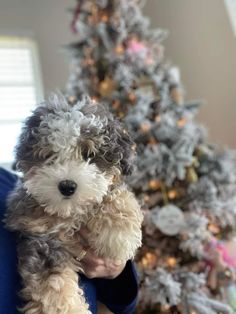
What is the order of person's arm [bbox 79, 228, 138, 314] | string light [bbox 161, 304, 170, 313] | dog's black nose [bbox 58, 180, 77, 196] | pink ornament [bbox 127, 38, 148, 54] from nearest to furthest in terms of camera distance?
dog's black nose [bbox 58, 180, 77, 196], person's arm [bbox 79, 228, 138, 314], string light [bbox 161, 304, 170, 313], pink ornament [bbox 127, 38, 148, 54]

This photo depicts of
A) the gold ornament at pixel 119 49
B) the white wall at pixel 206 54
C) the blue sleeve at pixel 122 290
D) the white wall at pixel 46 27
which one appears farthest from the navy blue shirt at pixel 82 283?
the white wall at pixel 46 27

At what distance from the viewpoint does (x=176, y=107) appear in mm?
2176

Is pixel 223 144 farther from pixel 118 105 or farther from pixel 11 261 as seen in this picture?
pixel 11 261

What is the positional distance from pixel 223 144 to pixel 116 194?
2163 mm

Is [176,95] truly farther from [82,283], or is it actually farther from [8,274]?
[8,274]

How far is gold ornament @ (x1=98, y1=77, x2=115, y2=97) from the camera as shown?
87.1 inches

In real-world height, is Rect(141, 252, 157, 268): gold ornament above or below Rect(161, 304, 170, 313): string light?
above

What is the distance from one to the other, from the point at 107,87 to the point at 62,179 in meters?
1.50

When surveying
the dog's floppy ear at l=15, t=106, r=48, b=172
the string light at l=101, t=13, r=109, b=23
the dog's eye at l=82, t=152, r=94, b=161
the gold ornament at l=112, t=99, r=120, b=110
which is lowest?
the dog's eye at l=82, t=152, r=94, b=161

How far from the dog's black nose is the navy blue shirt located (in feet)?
0.59

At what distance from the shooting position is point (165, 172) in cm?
197

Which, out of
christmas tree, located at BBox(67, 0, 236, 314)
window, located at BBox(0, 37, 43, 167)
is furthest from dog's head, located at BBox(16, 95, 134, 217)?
window, located at BBox(0, 37, 43, 167)

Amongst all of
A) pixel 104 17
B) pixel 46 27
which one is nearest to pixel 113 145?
pixel 104 17

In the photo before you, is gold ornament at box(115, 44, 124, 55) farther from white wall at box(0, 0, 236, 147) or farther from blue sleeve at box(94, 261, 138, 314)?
blue sleeve at box(94, 261, 138, 314)
